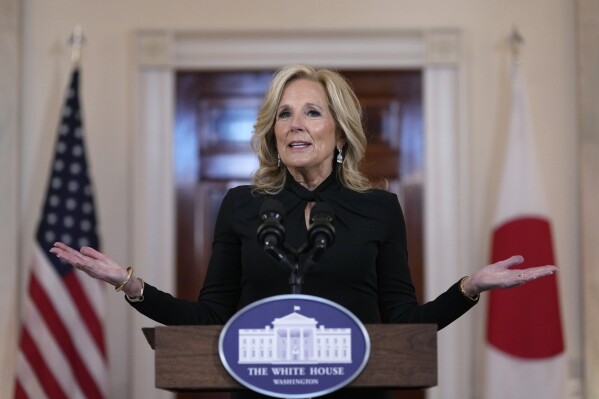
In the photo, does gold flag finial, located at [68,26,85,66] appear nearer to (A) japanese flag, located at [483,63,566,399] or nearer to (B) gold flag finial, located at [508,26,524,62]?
(B) gold flag finial, located at [508,26,524,62]

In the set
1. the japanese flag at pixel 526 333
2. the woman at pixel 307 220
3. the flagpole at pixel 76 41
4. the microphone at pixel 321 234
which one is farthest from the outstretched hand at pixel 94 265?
the flagpole at pixel 76 41

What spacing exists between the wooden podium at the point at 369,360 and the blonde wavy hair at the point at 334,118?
0.89m

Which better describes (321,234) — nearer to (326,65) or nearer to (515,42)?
(326,65)

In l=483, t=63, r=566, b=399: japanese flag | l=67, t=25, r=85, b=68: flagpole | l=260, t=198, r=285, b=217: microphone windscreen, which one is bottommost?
l=483, t=63, r=566, b=399: japanese flag

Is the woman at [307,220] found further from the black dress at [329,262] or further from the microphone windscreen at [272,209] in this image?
the microphone windscreen at [272,209]

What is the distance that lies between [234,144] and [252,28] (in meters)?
0.71

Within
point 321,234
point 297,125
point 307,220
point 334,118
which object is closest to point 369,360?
point 321,234

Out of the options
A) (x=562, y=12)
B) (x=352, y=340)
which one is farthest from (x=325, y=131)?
(x=562, y=12)

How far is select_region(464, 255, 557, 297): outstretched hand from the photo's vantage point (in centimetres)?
262

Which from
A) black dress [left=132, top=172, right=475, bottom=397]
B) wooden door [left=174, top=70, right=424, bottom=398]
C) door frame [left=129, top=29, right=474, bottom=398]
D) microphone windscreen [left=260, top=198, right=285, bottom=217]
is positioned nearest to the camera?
microphone windscreen [left=260, top=198, right=285, bottom=217]

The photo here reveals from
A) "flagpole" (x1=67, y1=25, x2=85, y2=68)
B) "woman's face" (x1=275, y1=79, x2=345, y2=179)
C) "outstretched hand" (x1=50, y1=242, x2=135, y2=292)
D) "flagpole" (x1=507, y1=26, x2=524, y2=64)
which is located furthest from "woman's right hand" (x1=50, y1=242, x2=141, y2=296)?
"flagpole" (x1=507, y1=26, x2=524, y2=64)

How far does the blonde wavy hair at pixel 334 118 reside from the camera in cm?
323

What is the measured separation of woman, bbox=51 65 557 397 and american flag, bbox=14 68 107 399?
302 cm

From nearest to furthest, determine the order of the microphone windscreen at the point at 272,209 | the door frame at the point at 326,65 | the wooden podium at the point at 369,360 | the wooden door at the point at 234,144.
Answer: the wooden podium at the point at 369,360
the microphone windscreen at the point at 272,209
the door frame at the point at 326,65
the wooden door at the point at 234,144
